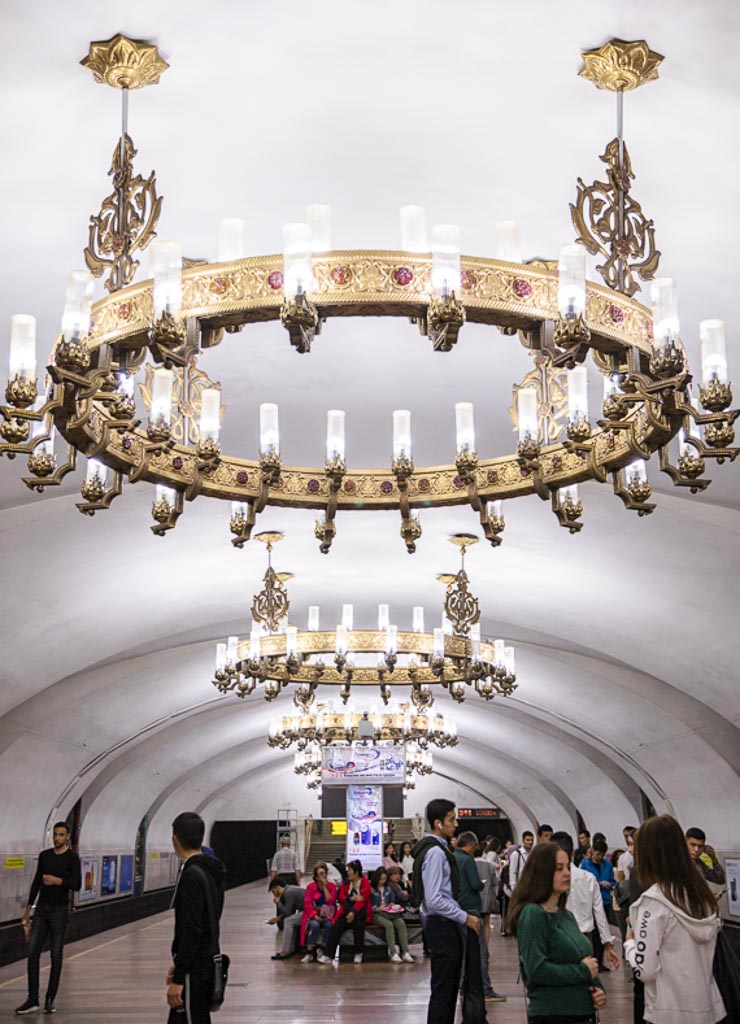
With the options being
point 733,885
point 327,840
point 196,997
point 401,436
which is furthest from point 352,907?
point 327,840

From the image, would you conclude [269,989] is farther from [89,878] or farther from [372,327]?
[89,878]

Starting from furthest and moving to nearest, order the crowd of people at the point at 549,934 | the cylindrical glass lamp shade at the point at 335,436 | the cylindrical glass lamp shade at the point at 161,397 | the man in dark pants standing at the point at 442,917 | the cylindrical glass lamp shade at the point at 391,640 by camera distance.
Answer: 1. the cylindrical glass lamp shade at the point at 391,640
2. the man in dark pants standing at the point at 442,917
3. the cylindrical glass lamp shade at the point at 335,436
4. the cylindrical glass lamp shade at the point at 161,397
5. the crowd of people at the point at 549,934

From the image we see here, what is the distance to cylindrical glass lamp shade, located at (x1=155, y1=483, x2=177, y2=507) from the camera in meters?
6.50

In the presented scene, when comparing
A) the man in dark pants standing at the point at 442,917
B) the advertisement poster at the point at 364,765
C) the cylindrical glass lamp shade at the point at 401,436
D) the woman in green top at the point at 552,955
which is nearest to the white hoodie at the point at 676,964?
the woman in green top at the point at 552,955

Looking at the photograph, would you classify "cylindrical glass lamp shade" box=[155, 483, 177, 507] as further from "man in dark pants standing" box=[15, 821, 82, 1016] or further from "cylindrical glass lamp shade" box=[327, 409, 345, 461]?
"man in dark pants standing" box=[15, 821, 82, 1016]

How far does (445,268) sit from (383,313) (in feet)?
1.06

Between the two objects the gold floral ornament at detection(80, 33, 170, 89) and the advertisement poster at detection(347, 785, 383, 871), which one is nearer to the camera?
the gold floral ornament at detection(80, 33, 170, 89)

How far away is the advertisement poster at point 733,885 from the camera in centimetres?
1652

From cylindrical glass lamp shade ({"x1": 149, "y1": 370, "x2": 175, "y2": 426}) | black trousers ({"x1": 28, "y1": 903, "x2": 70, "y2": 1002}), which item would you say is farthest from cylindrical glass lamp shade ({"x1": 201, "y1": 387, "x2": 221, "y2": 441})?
black trousers ({"x1": 28, "y1": 903, "x2": 70, "y2": 1002})

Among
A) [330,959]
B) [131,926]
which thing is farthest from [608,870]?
[131,926]

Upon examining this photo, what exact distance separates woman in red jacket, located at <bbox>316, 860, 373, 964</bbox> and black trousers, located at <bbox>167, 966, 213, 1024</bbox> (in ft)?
31.5

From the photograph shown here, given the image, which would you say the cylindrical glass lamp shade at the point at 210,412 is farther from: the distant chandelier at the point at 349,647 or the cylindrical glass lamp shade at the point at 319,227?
the distant chandelier at the point at 349,647

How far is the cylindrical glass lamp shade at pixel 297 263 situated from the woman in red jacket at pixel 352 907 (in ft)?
38.8

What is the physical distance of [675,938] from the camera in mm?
4320
